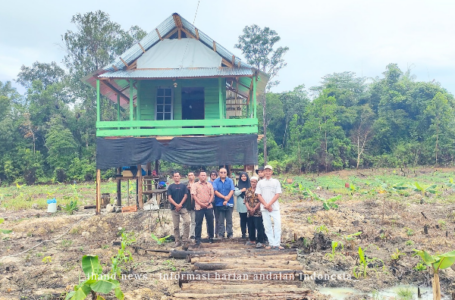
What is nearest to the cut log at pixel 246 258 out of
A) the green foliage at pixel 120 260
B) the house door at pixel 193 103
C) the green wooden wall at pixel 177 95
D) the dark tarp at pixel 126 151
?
the green foliage at pixel 120 260

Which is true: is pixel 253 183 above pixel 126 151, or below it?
below

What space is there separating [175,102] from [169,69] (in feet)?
4.99

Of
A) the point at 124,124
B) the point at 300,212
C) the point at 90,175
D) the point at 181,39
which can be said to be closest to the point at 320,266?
the point at 300,212

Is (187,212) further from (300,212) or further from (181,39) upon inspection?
(181,39)

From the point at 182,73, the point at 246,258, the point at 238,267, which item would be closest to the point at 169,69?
the point at 182,73

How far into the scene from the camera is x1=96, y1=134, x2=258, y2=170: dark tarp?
12805mm

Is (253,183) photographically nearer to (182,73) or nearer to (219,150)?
(219,150)

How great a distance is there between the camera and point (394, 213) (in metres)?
12.7

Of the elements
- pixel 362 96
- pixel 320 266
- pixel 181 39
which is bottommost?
pixel 320 266

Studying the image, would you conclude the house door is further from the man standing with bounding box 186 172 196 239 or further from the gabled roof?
the man standing with bounding box 186 172 196 239

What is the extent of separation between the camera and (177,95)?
14664 mm

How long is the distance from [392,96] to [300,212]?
29453 mm

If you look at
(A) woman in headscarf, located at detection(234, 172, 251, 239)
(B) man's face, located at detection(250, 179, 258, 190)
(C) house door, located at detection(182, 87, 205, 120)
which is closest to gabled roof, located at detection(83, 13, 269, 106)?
(C) house door, located at detection(182, 87, 205, 120)

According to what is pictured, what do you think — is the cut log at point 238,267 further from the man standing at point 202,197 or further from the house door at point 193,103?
the house door at point 193,103
